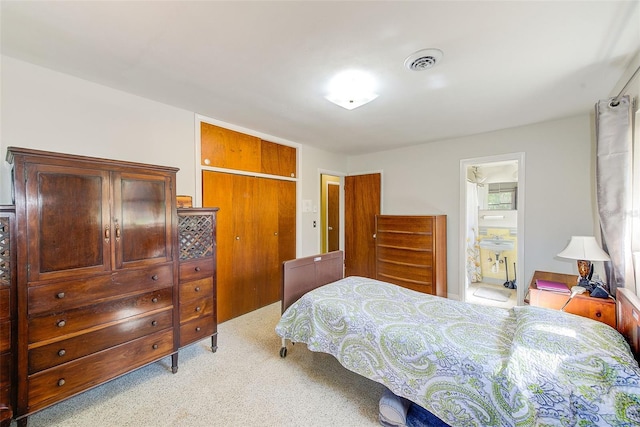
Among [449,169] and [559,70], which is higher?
[559,70]

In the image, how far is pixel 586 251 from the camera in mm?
2049

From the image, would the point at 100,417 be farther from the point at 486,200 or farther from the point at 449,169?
the point at 486,200

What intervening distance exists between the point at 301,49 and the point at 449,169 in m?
2.91

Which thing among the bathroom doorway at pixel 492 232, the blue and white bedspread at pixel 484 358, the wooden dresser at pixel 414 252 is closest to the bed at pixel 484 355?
the blue and white bedspread at pixel 484 358

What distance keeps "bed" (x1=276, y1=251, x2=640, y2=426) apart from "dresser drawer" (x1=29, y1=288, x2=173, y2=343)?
39.4 inches

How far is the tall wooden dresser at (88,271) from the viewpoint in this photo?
149 centimetres

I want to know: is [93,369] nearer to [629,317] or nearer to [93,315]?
[93,315]

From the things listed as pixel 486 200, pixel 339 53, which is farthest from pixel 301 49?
pixel 486 200

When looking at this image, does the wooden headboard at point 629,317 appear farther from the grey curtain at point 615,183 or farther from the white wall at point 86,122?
the white wall at point 86,122

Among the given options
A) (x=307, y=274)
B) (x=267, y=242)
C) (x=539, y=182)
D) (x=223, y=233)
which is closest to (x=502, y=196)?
(x=539, y=182)

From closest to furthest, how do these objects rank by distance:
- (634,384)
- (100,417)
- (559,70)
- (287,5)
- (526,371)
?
1. (634,384)
2. (526,371)
3. (287,5)
4. (100,417)
5. (559,70)

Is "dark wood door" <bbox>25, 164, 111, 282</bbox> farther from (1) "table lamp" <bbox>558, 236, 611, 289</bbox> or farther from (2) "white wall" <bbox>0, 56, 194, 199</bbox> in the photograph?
(1) "table lamp" <bbox>558, 236, 611, 289</bbox>

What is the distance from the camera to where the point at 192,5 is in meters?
1.31

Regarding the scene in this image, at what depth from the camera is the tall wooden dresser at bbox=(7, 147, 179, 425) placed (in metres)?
1.49
